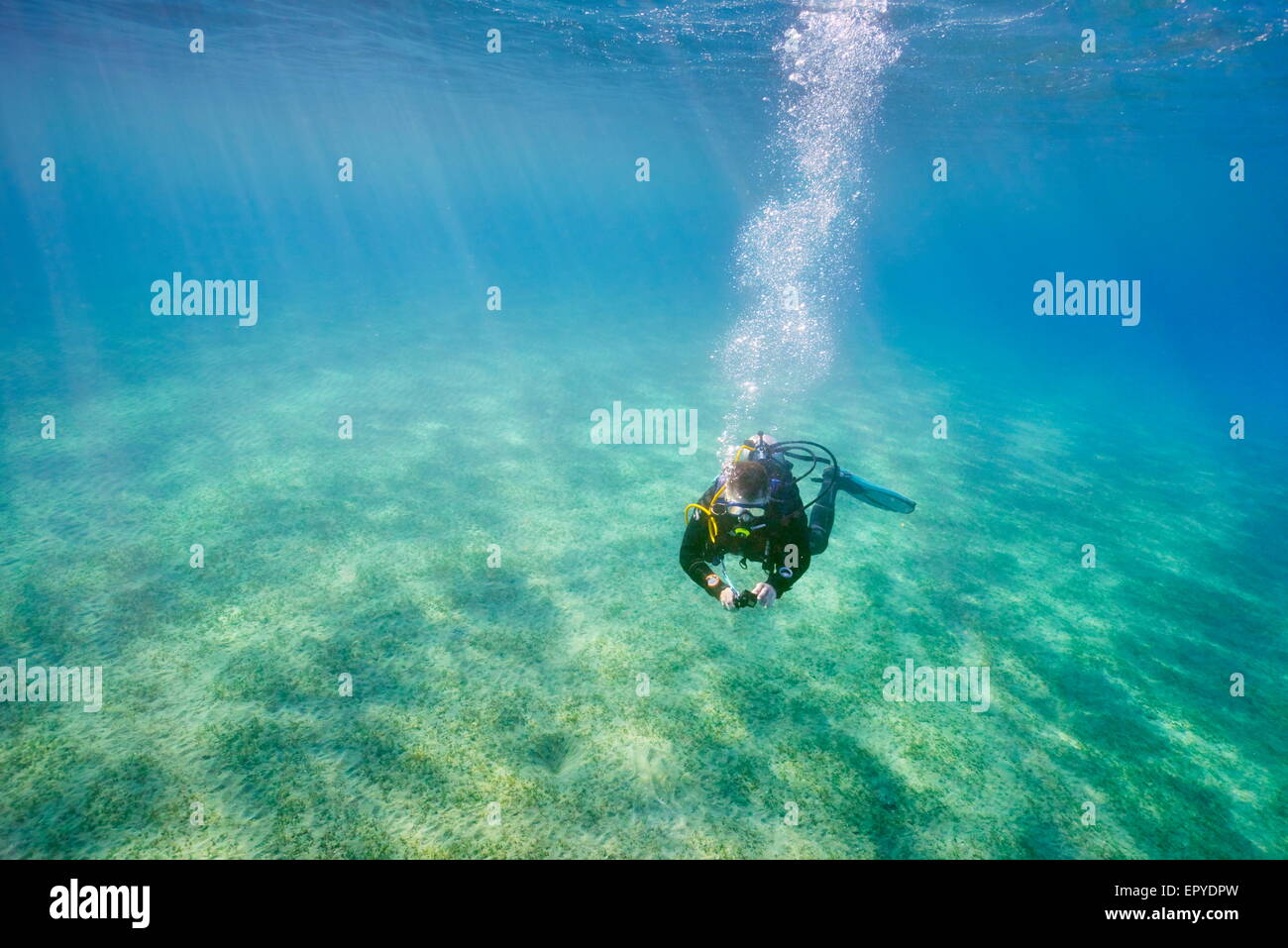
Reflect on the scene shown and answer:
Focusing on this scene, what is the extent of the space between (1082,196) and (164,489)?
292ft

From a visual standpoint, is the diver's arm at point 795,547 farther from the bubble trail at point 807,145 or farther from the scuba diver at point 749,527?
the bubble trail at point 807,145

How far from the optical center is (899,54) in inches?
812

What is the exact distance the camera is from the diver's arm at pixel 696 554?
17.1 ft

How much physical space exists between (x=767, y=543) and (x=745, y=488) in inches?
22.3

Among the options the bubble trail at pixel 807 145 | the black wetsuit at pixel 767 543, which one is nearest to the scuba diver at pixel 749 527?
the black wetsuit at pixel 767 543

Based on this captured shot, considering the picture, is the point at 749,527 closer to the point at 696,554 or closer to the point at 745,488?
the point at 745,488

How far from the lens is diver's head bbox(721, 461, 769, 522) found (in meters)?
5.10

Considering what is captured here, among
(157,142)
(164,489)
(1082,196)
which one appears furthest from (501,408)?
Result: (157,142)

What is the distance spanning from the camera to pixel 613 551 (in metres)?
8.42

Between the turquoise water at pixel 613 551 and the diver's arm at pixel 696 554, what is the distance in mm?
1416

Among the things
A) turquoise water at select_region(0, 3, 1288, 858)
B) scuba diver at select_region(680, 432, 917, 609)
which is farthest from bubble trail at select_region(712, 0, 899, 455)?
scuba diver at select_region(680, 432, 917, 609)

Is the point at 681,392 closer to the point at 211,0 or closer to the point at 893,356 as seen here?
the point at 893,356

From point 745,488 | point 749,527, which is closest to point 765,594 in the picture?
point 749,527

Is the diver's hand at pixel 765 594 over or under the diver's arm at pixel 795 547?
under
